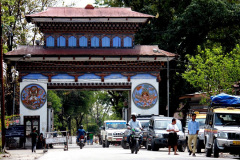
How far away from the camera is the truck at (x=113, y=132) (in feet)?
137

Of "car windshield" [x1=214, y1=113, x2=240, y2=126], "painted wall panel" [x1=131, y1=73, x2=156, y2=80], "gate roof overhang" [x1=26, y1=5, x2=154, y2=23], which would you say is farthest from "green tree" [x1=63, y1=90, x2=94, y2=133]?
"car windshield" [x1=214, y1=113, x2=240, y2=126]

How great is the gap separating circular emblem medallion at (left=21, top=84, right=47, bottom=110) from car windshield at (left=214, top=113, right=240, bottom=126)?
21290 mm

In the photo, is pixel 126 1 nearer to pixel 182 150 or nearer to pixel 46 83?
pixel 46 83

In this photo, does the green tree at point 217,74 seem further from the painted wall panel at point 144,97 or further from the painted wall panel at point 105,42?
the painted wall panel at point 105,42

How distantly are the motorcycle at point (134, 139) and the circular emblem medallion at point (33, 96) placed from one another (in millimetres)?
18334

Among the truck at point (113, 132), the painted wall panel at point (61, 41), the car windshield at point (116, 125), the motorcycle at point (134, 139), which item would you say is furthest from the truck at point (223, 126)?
the painted wall panel at point (61, 41)

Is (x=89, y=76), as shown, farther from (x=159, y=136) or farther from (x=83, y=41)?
(x=159, y=136)

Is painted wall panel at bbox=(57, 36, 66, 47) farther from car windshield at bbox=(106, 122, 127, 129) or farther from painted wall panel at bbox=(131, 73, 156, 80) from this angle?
car windshield at bbox=(106, 122, 127, 129)

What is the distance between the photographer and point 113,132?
4194 centimetres

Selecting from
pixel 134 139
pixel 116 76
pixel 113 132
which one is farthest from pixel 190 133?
pixel 116 76

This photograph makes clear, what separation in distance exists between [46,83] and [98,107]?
91.8 meters

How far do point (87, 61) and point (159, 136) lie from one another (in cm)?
1460

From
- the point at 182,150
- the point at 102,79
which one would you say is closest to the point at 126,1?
the point at 102,79

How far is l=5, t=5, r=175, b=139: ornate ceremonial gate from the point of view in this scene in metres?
42.9
